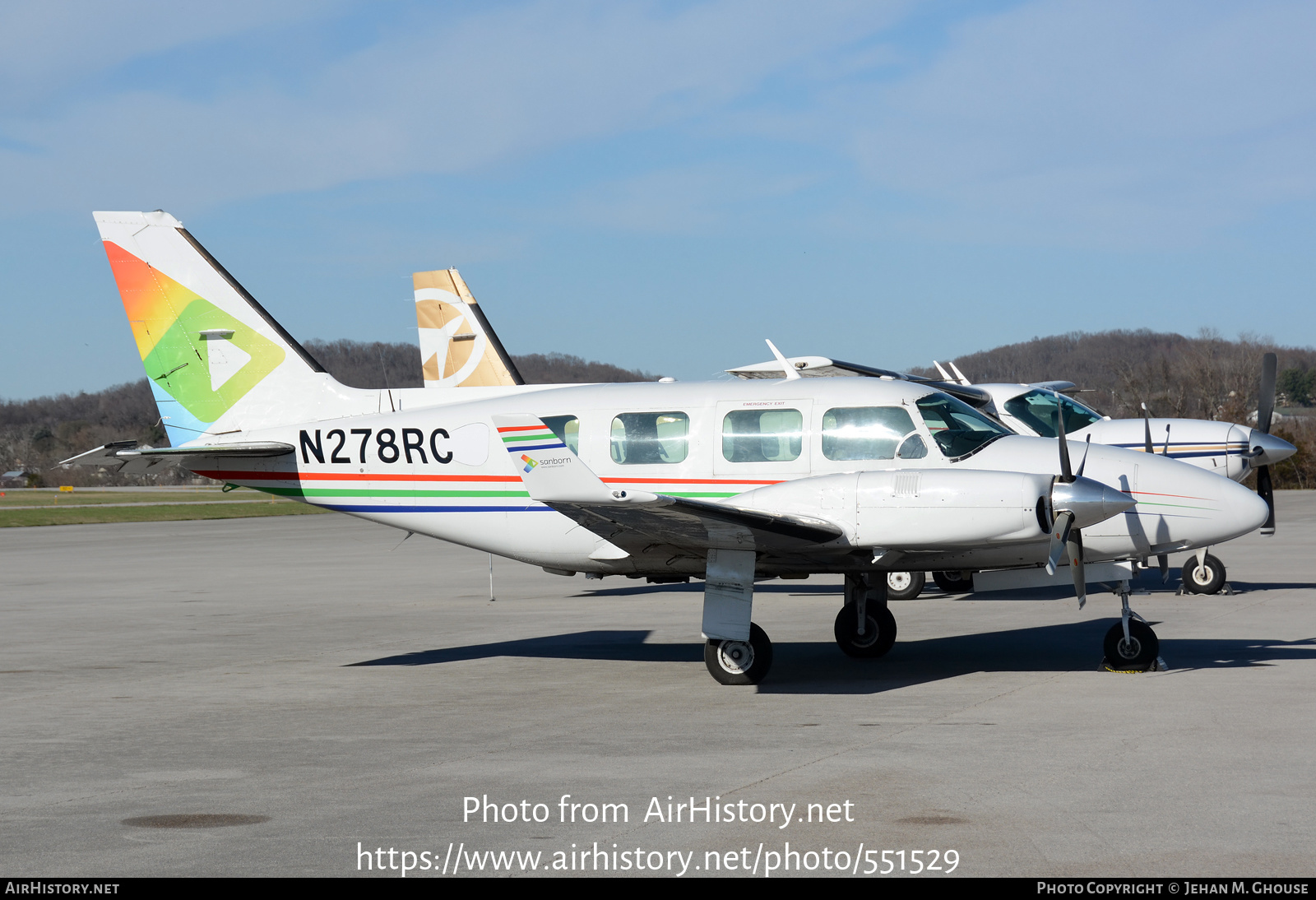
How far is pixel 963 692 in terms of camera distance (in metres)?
9.96

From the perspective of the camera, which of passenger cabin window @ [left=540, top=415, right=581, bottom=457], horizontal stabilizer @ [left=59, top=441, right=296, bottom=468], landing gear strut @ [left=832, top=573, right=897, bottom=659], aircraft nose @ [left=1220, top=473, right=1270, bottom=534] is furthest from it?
horizontal stabilizer @ [left=59, top=441, right=296, bottom=468]

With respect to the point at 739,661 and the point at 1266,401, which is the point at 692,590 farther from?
the point at 739,661

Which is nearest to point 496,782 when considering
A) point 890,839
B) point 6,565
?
point 890,839

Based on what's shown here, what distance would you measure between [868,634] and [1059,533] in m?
2.82

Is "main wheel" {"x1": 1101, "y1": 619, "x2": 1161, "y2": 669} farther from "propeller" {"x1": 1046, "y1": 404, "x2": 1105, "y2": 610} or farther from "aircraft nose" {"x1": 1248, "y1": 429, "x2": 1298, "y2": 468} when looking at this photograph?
"aircraft nose" {"x1": 1248, "y1": 429, "x2": 1298, "y2": 468}

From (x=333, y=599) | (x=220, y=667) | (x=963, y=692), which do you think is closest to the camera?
(x=963, y=692)

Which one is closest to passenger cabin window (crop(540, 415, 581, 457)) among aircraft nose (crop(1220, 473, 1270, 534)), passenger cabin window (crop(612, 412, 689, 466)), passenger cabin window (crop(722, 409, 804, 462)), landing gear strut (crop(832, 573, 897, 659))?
passenger cabin window (crop(612, 412, 689, 466))

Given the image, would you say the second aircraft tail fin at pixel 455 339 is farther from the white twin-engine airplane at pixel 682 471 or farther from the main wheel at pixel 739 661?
the main wheel at pixel 739 661

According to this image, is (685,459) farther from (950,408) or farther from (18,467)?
(18,467)

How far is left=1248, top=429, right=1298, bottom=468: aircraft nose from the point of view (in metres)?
17.5

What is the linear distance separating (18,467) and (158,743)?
14772 centimetres

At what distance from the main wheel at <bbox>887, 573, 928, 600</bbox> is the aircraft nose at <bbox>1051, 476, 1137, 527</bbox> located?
8.32 meters

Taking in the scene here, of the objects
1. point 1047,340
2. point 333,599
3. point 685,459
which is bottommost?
point 333,599

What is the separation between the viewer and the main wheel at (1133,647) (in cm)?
1061
